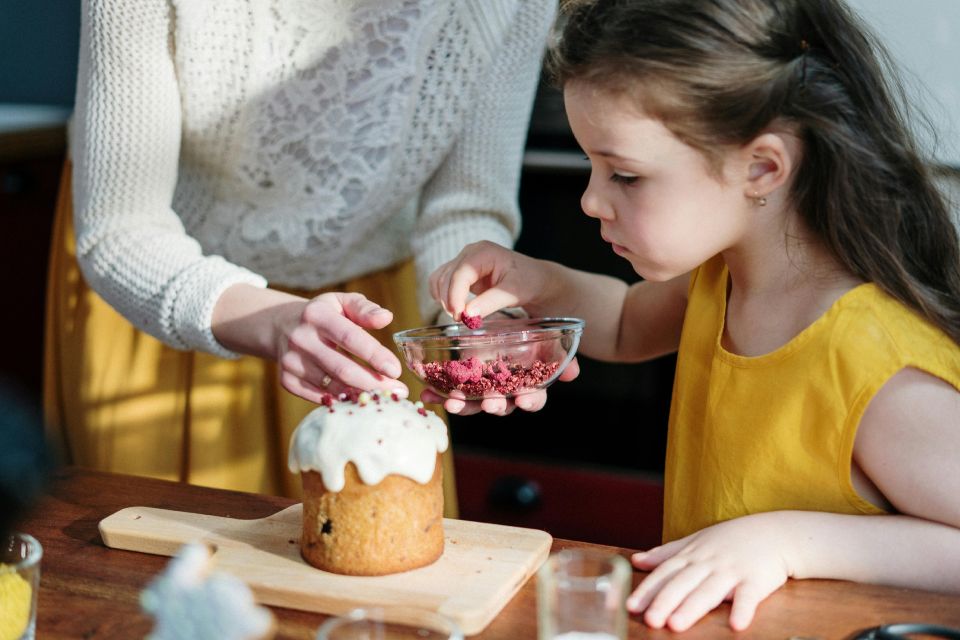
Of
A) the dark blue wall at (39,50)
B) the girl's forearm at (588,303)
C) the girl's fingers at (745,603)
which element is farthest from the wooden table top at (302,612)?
the dark blue wall at (39,50)

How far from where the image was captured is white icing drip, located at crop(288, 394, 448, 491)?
991 mm

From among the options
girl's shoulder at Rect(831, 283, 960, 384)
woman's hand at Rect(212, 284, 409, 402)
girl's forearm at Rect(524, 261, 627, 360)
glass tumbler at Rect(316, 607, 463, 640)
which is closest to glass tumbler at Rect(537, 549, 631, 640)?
glass tumbler at Rect(316, 607, 463, 640)

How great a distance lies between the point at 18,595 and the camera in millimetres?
781

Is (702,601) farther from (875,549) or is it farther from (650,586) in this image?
(875,549)

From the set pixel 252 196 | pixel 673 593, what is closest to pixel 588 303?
pixel 252 196

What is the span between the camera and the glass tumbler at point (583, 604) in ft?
2.58

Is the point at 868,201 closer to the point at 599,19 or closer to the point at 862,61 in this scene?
the point at 862,61

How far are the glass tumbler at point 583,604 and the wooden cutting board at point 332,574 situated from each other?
12 centimetres

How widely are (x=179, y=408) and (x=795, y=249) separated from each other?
0.94m

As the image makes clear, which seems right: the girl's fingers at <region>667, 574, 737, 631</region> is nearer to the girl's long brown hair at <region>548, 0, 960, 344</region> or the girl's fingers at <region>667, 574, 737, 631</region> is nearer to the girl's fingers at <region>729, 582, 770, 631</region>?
the girl's fingers at <region>729, 582, 770, 631</region>

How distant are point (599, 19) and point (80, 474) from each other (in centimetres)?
79

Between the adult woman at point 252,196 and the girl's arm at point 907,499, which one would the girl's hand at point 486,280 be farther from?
the girl's arm at point 907,499

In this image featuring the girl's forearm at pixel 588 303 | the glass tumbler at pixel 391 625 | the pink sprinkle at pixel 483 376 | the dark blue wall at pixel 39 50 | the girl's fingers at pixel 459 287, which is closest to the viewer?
the glass tumbler at pixel 391 625

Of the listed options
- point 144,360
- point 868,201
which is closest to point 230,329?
point 144,360
